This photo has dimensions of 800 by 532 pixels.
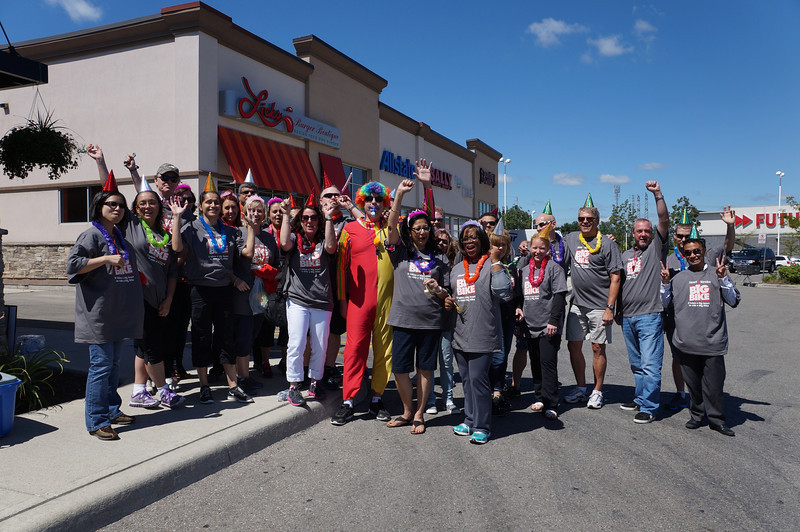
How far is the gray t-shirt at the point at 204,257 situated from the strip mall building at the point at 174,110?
35.7ft

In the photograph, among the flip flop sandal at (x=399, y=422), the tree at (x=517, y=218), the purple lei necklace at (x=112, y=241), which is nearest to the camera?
the purple lei necklace at (x=112, y=241)

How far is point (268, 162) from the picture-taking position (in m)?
17.2

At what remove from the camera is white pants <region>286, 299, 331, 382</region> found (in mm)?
5016

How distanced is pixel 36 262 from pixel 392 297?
17.2 meters

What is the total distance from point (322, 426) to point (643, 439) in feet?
9.23

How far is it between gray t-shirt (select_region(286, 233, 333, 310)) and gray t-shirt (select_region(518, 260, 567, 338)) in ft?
6.35

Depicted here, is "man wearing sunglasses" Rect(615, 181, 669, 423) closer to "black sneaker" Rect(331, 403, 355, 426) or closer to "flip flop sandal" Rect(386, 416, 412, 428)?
"flip flop sandal" Rect(386, 416, 412, 428)

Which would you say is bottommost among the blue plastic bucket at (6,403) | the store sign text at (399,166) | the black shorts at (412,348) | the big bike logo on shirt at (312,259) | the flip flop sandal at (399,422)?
→ the flip flop sandal at (399,422)

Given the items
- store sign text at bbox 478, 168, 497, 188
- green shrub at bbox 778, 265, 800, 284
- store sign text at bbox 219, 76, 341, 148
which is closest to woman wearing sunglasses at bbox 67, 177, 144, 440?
store sign text at bbox 219, 76, 341, 148

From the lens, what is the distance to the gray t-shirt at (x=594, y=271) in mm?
5535

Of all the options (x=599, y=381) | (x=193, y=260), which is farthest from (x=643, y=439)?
(x=193, y=260)

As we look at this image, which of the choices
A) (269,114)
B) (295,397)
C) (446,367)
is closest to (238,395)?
(295,397)

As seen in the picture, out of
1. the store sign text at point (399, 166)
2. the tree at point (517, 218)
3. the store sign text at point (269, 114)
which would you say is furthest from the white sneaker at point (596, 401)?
the tree at point (517, 218)

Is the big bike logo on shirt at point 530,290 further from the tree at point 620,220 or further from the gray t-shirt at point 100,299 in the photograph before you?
the tree at point 620,220
